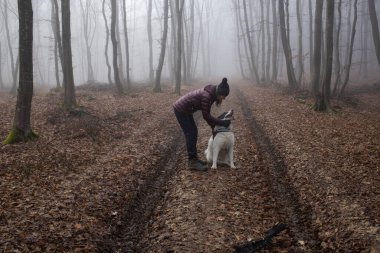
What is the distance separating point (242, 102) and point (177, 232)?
1592 cm

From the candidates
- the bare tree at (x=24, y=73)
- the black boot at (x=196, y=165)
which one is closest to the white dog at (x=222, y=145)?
the black boot at (x=196, y=165)

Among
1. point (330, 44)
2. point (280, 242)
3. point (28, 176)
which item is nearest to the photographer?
point (280, 242)

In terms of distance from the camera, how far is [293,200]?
706 cm

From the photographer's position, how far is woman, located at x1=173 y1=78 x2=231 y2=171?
315 inches

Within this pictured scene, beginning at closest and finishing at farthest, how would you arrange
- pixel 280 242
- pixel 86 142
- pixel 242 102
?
pixel 280 242
pixel 86 142
pixel 242 102

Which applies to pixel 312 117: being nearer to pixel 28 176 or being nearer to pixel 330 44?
pixel 330 44

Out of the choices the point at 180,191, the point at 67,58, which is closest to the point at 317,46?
the point at 67,58

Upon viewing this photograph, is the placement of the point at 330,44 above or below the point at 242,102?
above

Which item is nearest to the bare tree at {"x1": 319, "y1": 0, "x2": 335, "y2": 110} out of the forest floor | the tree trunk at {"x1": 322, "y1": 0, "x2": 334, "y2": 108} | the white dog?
the tree trunk at {"x1": 322, "y1": 0, "x2": 334, "y2": 108}

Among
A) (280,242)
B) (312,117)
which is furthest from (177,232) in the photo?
(312,117)

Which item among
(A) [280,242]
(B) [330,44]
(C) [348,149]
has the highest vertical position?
(B) [330,44]

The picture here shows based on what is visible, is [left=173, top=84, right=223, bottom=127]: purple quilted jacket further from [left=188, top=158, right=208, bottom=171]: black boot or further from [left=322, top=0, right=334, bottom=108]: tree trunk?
[left=322, top=0, right=334, bottom=108]: tree trunk

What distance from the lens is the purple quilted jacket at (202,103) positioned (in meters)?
8.03

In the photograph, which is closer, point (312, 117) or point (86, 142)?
point (86, 142)
